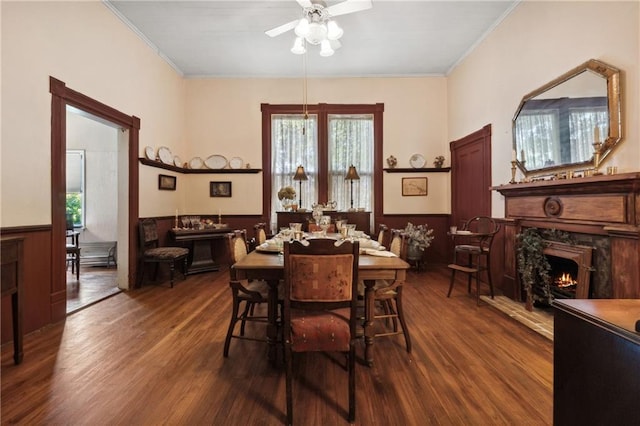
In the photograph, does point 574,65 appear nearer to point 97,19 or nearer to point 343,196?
point 343,196

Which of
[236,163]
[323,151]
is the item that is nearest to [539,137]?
[323,151]

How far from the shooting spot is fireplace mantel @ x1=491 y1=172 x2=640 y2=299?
7.39 feet

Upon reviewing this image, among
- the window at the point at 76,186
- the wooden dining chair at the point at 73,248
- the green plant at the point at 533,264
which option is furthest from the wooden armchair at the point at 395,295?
the window at the point at 76,186

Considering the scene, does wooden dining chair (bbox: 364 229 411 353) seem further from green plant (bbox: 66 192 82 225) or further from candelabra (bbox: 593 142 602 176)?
green plant (bbox: 66 192 82 225)

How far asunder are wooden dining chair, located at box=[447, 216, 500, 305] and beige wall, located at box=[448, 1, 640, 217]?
32cm

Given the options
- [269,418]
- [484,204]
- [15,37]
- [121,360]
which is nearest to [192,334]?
[121,360]

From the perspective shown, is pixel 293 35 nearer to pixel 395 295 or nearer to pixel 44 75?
pixel 44 75

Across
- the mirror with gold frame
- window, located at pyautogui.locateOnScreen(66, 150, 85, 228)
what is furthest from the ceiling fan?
window, located at pyautogui.locateOnScreen(66, 150, 85, 228)

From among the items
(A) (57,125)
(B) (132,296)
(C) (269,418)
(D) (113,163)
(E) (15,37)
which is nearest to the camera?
(C) (269,418)

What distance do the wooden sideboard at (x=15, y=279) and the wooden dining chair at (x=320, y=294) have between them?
7.01 ft

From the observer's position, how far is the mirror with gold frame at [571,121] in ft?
8.21

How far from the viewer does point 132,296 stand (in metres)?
3.92

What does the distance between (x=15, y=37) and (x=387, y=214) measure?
18.1 ft

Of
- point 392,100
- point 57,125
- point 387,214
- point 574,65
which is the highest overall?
point 392,100
